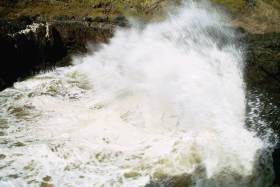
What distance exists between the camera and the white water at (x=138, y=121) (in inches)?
309

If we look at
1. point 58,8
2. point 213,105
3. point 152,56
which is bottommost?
point 213,105

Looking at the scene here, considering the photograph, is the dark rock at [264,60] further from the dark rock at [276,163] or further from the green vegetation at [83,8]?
the green vegetation at [83,8]

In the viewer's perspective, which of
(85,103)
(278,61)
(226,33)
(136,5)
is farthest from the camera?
(136,5)

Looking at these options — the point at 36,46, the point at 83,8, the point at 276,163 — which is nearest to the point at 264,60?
the point at 276,163

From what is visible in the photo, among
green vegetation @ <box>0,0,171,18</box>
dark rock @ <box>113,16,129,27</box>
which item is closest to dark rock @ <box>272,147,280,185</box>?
dark rock @ <box>113,16,129,27</box>

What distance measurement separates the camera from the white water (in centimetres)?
784

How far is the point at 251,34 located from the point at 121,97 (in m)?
11.4

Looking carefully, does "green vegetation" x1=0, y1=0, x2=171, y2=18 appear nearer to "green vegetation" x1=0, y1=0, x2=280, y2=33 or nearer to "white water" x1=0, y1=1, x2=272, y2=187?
"green vegetation" x1=0, y1=0, x2=280, y2=33

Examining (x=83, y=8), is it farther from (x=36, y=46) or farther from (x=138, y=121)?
(x=138, y=121)

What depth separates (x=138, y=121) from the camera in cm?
1012

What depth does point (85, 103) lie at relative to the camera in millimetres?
11594

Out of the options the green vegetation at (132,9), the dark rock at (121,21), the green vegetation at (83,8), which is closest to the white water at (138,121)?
the green vegetation at (132,9)

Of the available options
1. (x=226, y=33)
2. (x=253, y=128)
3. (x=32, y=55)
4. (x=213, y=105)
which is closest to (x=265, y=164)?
(x=253, y=128)

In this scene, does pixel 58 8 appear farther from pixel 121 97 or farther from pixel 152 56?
pixel 121 97
